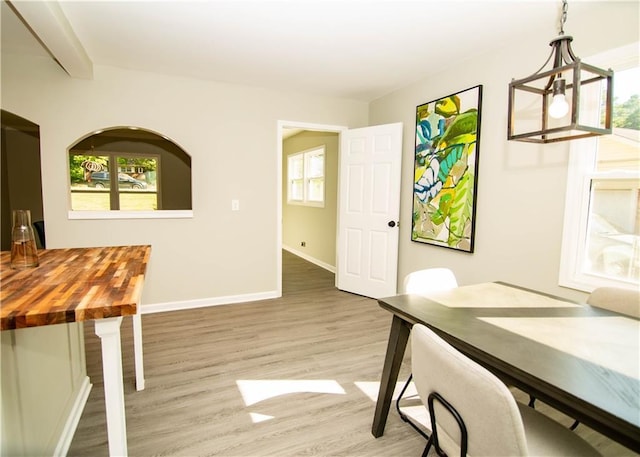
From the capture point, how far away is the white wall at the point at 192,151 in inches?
124

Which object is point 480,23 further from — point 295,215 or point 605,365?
point 295,215

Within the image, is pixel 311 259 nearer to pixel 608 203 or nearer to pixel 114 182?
pixel 114 182

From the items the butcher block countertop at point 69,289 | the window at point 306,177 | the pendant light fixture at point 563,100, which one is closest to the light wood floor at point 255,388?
the butcher block countertop at point 69,289

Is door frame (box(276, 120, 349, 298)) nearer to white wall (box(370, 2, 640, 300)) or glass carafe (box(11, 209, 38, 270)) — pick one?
white wall (box(370, 2, 640, 300))

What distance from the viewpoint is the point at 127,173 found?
7.09 m

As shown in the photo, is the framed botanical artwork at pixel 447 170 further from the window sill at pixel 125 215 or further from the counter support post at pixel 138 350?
the counter support post at pixel 138 350

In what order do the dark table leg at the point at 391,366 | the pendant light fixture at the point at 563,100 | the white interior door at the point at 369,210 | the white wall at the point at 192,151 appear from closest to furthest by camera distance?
the pendant light fixture at the point at 563,100, the dark table leg at the point at 391,366, the white wall at the point at 192,151, the white interior door at the point at 369,210

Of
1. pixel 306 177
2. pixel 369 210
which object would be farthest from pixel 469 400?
pixel 306 177

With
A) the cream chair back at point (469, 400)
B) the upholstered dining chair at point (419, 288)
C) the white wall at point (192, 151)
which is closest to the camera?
the cream chair back at point (469, 400)

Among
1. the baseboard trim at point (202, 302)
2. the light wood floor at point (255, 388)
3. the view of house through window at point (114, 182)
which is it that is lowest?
the light wood floor at point (255, 388)

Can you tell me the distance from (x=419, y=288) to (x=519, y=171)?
1481mm

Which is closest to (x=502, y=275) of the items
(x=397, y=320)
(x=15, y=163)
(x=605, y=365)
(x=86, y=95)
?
(x=397, y=320)

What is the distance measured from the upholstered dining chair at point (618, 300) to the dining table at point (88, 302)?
2.14 meters

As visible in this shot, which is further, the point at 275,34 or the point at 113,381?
the point at 275,34
